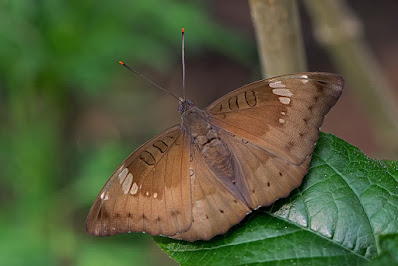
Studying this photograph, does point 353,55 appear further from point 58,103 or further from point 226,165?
point 58,103

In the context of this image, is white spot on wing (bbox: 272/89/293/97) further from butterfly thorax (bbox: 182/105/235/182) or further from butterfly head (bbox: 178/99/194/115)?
butterfly head (bbox: 178/99/194/115)

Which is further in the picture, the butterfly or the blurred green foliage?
the blurred green foliage

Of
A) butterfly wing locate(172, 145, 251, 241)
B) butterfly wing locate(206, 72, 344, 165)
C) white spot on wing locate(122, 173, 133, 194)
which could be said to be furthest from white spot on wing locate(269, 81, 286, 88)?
white spot on wing locate(122, 173, 133, 194)

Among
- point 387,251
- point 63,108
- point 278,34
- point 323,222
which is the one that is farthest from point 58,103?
point 387,251

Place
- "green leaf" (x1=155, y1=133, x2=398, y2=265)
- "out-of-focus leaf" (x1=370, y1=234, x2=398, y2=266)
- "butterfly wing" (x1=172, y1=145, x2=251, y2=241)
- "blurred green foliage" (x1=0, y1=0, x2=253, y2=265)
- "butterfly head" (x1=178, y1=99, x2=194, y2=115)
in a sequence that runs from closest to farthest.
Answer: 1. "out-of-focus leaf" (x1=370, y1=234, x2=398, y2=266)
2. "green leaf" (x1=155, y1=133, x2=398, y2=265)
3. "butterfly wing" (x1=172, y1=145, x2=251, y2=241)
4. "butterfly head" (x1=178, y1=99, x2=194, y2=115)
5. "blurred green foliage" (x1=0, y1=0, x2=253, y2=265)

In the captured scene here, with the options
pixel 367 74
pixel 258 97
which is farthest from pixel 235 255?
pixel 367 74

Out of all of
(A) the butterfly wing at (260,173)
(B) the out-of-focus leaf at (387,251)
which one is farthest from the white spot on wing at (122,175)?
(B) the out-of-focus leaf at (387,251)

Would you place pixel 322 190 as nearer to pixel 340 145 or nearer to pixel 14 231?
pixel 340 145
